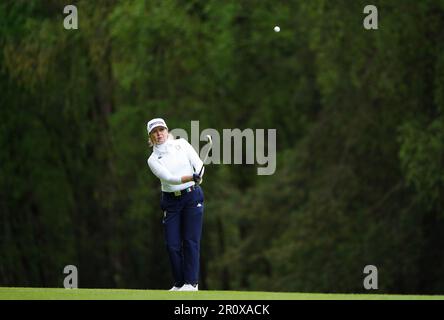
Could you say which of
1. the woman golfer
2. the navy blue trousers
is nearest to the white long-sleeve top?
the woman golfer

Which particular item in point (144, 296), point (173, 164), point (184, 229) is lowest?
point (144, 296)

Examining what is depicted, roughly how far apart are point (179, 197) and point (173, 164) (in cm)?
39

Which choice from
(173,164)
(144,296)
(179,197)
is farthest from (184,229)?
(144,296)

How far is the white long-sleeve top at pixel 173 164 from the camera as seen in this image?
597 inches

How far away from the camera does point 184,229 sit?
51.2 ft

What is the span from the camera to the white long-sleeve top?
1516 centimetres

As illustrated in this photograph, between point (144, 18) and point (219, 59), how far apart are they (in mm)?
2532

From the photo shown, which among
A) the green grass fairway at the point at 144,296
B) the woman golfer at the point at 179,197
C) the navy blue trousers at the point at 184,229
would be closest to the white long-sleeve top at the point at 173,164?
the woman golfer at the point at 179,197

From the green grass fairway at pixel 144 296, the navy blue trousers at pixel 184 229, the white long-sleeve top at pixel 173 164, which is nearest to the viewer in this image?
the green grass fairway at pixel 144 296

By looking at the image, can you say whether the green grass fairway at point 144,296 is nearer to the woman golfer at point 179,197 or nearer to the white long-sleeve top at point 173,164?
the woman golfer at point 179,197

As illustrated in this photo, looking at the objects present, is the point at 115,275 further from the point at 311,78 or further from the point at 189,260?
the point at 189,260

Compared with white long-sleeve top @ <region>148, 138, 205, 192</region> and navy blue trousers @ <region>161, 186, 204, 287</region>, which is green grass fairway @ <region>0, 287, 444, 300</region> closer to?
navy blue trousers @ <region>161, 186, 204, 287</region>

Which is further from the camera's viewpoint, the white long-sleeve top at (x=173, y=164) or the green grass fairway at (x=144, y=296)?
the white long-sleeve top at (x=173, y=164)

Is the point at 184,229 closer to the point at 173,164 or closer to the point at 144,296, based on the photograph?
the point at 173,164
